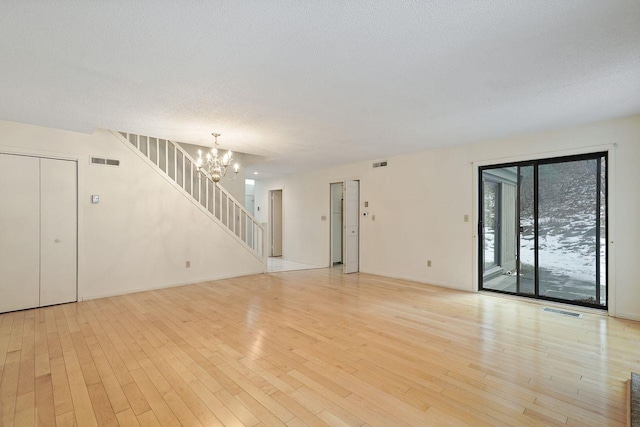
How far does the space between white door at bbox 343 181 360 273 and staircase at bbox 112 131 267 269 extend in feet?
6.32

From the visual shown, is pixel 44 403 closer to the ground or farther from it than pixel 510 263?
closer to the ground

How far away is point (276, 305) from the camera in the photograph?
4406 mm

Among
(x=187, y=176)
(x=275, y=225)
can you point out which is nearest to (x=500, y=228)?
(x=187, y=176)

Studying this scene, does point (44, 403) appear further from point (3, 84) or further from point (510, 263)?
point (510, 263)

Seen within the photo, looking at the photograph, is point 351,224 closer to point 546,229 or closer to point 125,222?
point 546,229

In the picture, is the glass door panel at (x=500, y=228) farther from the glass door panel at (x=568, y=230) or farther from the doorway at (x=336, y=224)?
the doorway at (x=336, y=224)

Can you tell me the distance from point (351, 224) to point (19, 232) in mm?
5721

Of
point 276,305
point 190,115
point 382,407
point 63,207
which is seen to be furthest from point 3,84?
point 382,407

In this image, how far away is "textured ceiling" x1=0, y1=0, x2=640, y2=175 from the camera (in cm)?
190

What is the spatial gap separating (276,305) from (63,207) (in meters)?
3.56

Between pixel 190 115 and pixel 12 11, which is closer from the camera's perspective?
pixel 12 11

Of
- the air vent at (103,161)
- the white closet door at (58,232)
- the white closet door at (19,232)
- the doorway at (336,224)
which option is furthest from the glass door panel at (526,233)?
the white closet door at (19,232)

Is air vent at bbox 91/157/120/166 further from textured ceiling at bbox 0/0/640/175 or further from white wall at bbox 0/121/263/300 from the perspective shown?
textured ceiling at bbox 0/0/640/175

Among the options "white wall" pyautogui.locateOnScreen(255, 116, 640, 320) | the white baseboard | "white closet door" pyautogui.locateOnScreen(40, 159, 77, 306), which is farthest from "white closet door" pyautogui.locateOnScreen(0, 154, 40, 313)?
"white wall" pyautogui.locateOnScreen(255, 116, 640, 320)
